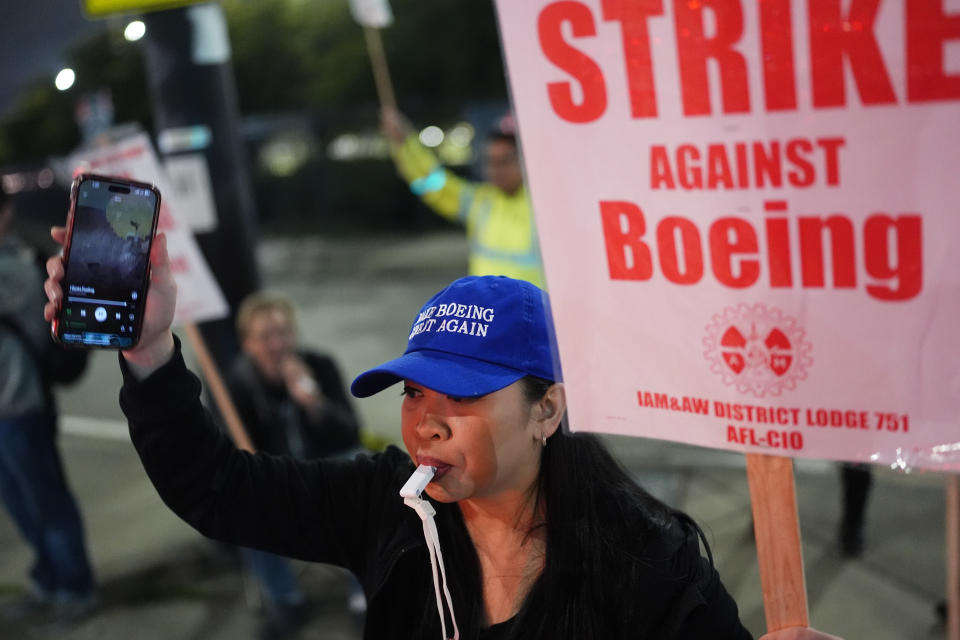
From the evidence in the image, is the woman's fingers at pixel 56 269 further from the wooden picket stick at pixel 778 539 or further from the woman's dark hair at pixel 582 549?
the wooden picket stick at pixel 778 539

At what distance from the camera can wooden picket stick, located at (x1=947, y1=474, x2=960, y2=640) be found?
1.87 metres

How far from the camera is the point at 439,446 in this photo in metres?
1.59

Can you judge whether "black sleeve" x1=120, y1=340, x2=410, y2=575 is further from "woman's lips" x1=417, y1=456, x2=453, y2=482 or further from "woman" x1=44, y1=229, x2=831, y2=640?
"woman's lips" x1=417, y1=456, x2=453, y2=482

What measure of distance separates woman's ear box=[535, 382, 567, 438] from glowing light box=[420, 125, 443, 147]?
20.5 meters

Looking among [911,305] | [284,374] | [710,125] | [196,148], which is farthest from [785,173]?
[196,148]

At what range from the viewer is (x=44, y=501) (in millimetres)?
4832

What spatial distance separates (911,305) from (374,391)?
907 millimetres

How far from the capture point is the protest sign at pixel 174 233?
3949mm

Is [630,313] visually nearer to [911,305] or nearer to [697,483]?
[911,305]

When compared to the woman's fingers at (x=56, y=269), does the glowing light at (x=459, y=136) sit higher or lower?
lower

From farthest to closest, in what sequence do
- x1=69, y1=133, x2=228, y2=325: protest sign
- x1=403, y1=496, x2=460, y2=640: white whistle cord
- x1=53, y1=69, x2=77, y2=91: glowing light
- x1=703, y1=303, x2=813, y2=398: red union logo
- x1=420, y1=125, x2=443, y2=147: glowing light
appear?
1. x1=420, y1=125, x2=443, y2=147: glowing light
2. x1=69, y1=133, x2=228, y2=325: protest sign
3. x1=53, y1=69, x2=77, y2=91: glowing light
4. x1=403, y1=496, x2=460, y2=640: white whistle cord
5. x1=703, y1=303, x2=813, y2=398: red union logo

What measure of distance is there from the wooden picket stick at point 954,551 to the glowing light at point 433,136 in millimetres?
20224

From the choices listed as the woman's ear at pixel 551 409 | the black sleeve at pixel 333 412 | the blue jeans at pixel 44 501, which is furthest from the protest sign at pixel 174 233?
the woman's ear at pixel 551 409

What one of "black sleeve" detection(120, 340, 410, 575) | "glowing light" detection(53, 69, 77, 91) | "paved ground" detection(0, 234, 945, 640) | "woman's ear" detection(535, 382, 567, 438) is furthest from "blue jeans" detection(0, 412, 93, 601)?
"woman's ear" detection(535, 382, 567, 438)
